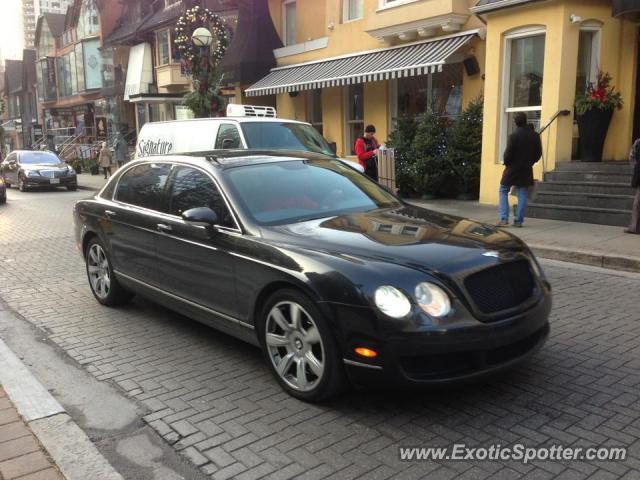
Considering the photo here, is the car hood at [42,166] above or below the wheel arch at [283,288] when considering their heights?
above

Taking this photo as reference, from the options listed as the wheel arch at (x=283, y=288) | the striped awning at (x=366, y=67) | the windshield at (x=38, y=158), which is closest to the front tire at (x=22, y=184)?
the windshield at (x=38, y=158)

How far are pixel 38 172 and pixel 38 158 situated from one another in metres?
1.67

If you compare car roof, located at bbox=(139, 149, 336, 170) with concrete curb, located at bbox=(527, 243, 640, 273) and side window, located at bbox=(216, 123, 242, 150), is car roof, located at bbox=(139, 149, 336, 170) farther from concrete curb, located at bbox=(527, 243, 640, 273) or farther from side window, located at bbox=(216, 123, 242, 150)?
side window, located at bbox=(216, 123, 242, 150)

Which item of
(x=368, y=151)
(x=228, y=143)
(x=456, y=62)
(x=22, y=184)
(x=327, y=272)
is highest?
(x=456, y=62)

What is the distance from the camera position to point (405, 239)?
12.2 ft

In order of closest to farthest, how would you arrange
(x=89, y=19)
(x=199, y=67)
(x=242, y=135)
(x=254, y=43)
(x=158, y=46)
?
(x=242, y=135)
(x=199, y=67)
(x=254, y=43)
(x=158, y=46)
(x=89, y=19)

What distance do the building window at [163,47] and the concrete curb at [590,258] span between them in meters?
25.7

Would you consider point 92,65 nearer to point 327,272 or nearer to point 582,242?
point 582,242

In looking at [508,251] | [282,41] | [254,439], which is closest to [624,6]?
[508,251]

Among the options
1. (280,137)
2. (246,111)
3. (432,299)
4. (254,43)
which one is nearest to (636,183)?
(280,137)

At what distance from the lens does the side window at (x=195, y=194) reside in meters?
4.32

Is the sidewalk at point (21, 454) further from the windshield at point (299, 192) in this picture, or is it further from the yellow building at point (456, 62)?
the yellow building at point (456, 62)

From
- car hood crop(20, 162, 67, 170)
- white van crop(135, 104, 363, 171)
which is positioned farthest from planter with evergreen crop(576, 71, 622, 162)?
car hood crop(20, 162, 67, 170)

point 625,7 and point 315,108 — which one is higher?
point 625,7
